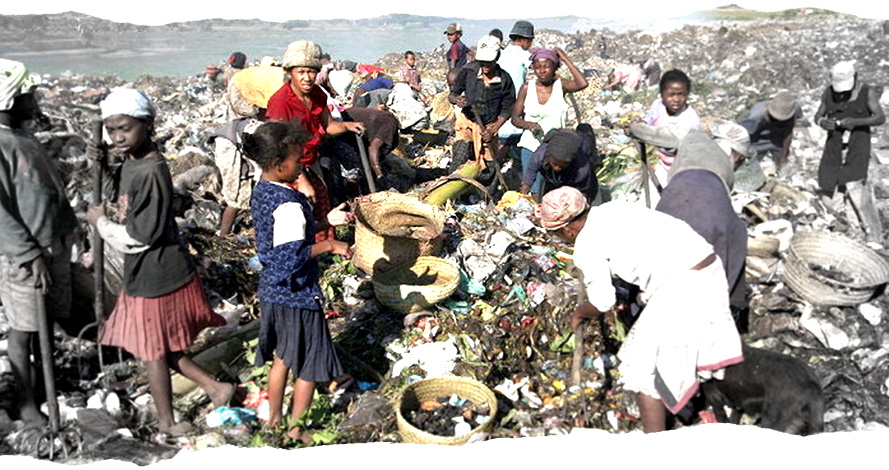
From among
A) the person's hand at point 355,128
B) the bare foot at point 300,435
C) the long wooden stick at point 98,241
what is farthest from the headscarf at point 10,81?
the person's hand at point 355,128

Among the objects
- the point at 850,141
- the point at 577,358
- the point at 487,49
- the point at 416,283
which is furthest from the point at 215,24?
the point at 850,141

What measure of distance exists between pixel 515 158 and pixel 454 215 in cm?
127

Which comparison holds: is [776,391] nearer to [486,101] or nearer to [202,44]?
[486,101]

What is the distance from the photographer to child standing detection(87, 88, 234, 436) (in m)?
2.58

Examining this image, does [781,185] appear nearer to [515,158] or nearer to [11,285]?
[515,158]

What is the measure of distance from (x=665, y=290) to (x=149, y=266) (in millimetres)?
2147

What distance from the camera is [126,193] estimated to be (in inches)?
103

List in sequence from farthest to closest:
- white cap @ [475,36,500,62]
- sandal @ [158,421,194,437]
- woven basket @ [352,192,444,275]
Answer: white cap @ [475,36,500,62]
woven basket @ [352,192,444,275]
sandal @ [158,421,194,437]

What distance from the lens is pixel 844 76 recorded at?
14.6 feet

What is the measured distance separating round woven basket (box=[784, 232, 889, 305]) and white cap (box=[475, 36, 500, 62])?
2830 millimetres

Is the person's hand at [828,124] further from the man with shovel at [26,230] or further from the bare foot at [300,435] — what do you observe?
the man with shovel at [26,230]

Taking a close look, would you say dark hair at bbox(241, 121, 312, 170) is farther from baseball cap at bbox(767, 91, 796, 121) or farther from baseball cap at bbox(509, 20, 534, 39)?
baseball cap at bbox(509, 20, 534, 39)

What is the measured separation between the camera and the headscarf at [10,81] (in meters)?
2.52

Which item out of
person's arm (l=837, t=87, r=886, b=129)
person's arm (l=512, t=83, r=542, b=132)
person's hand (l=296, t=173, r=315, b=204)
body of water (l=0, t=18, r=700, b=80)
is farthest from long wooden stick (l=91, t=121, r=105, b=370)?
person's arm (l=837, t=87, r=886, b=129)
